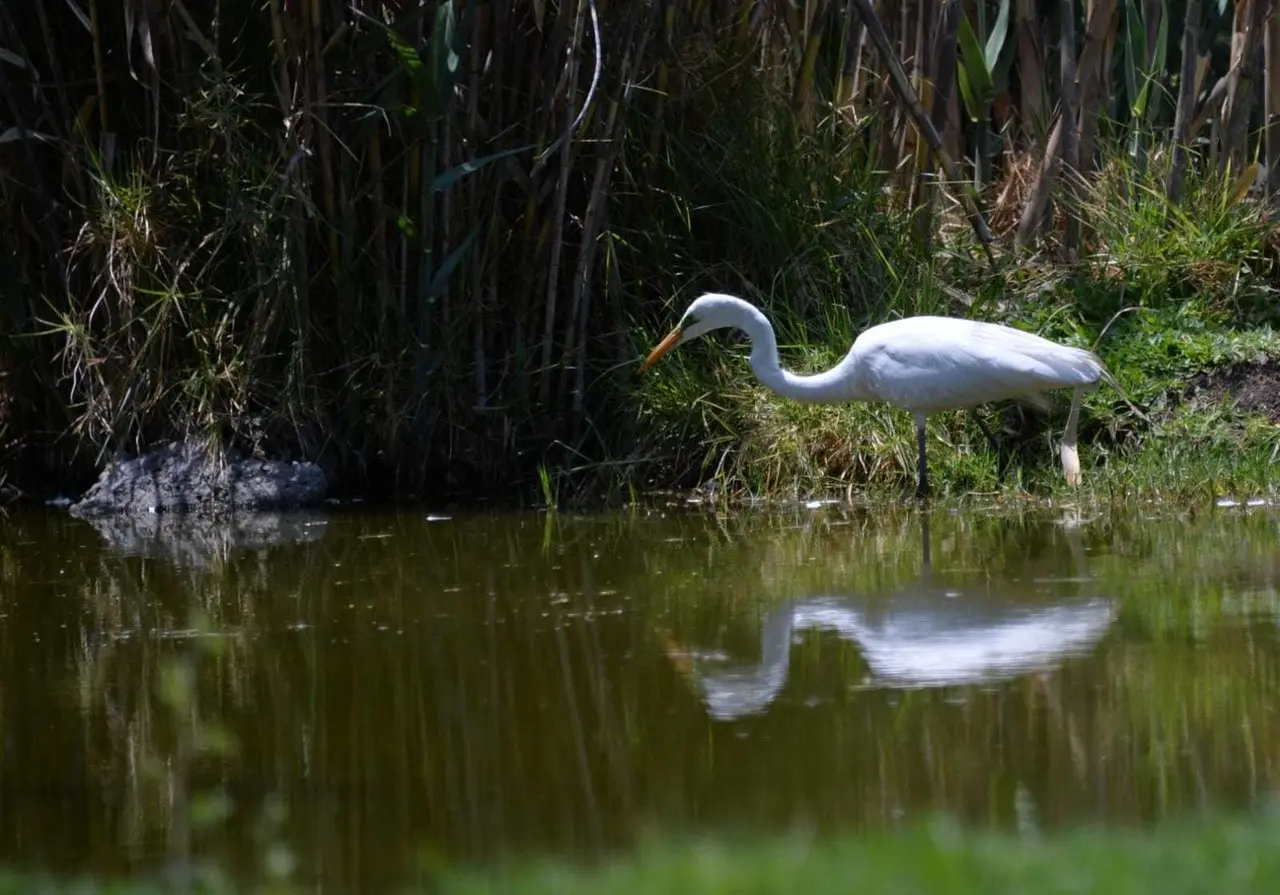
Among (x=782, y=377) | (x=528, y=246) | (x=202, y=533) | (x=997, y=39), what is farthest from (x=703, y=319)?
(x=997, y=39)

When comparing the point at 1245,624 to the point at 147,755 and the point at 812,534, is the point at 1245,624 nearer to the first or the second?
the point at 812,534

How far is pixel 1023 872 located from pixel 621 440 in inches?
241

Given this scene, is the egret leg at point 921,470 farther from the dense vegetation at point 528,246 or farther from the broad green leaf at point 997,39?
the broad green leaf at point 997,39

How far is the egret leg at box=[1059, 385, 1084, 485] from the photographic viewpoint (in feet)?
26.2

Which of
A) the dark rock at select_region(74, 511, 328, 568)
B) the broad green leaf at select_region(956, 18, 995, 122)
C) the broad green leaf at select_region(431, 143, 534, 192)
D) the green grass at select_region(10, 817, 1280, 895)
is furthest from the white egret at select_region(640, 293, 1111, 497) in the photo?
the green grass at select_region(10, 817, 1280, 895)

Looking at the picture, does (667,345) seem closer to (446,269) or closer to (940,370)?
(446,269)

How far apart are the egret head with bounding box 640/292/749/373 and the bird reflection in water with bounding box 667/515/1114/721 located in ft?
8.17

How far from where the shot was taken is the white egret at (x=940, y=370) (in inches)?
309

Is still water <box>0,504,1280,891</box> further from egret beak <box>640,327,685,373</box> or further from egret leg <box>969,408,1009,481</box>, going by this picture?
egret beak <box>640,327,685,373</box>

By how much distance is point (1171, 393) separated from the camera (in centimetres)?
859

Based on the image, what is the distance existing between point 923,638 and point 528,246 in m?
4.13

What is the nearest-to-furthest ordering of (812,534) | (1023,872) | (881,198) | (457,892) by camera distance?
(1023,872), (457,892), (812,534), (881,198)

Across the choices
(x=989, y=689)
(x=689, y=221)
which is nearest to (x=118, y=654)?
(x=989, y=689)

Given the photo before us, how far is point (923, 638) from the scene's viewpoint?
211 inches
